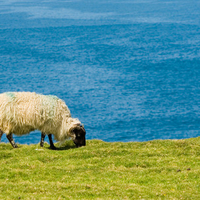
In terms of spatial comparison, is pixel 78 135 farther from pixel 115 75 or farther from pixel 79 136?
pixel 115 75

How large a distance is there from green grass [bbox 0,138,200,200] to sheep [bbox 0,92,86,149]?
3.14ft

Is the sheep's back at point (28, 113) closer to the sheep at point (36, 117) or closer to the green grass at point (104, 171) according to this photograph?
the sheep at point (36, 117)

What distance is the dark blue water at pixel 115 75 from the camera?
291 feet

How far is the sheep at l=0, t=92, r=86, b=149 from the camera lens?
19.8 metres

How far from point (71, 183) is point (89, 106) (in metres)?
81.2

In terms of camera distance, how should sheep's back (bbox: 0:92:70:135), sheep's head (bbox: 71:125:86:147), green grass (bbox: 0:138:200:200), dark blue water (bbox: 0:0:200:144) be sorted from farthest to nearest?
dark blue water (bbox: 0:0:200:144)
sheep's head (bbox: 71:125:86:147)
sheep's back (bbox: 0:92:70:135)
green grass (bbox: 0:138:200:200)

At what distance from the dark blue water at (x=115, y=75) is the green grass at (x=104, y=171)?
2327 inches

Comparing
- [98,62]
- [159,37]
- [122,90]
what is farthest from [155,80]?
[159,37]

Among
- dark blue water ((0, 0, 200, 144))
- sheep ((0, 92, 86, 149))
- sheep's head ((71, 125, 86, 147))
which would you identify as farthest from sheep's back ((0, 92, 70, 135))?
dark blue water ((0, 0, 200, 144))

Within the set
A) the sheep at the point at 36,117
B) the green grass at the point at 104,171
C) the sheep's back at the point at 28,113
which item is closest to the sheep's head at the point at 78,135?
the sheep at the point at 36,117

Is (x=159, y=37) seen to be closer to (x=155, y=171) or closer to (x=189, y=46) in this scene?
(x=189, y=46)

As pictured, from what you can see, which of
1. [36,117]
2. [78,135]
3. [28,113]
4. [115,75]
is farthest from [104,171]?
[115,75]

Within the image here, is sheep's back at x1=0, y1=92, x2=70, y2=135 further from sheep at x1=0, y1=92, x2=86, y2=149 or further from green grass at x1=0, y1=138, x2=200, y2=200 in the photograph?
green grass at x1=0, y1=138, x2=200, y2=200

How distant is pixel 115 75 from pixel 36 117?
106 metres
